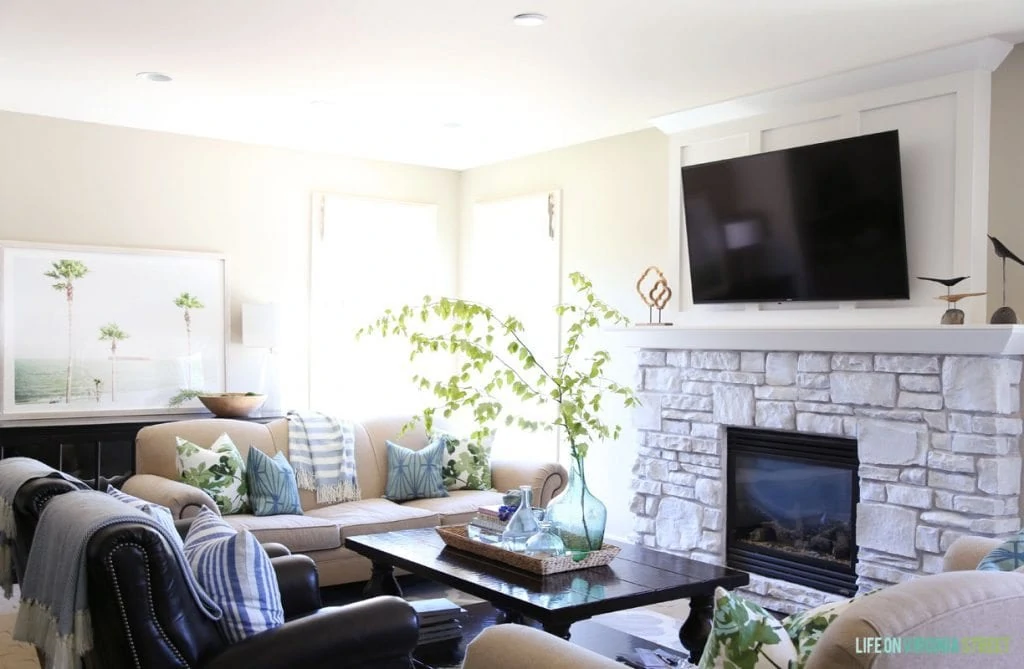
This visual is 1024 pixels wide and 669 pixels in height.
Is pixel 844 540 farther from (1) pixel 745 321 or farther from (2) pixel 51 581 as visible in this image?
(2) pixel 51 581

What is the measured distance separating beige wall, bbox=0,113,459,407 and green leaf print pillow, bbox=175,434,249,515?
152 cm

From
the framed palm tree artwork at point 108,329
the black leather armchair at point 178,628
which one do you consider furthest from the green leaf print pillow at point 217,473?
the black leather armchair at point 178,628

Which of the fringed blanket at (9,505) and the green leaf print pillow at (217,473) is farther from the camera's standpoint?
the green leaf print pillow at (217,473)

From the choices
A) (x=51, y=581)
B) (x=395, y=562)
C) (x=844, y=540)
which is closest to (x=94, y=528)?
(x=51, y=581)

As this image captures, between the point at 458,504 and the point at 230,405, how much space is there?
60.3 inches

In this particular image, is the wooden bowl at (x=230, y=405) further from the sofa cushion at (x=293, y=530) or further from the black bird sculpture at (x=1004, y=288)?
the black bird sculpture at (x=1004, y=288)

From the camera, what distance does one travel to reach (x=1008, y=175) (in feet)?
13.4

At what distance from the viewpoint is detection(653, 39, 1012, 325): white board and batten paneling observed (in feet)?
13.3

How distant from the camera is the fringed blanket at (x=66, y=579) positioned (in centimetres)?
217

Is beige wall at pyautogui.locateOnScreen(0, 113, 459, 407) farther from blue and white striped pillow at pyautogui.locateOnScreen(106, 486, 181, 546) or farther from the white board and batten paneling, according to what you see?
blue and white striped pillow at pyautogui.locateOnScreen(106, 486, 181, 546)

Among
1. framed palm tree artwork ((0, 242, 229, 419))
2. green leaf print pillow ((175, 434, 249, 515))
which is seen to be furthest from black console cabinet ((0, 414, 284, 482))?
green leaf print pillow ((175, 434, 249, 515))

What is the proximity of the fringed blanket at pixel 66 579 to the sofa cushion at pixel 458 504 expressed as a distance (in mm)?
2581

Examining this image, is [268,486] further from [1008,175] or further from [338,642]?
[1008,175]

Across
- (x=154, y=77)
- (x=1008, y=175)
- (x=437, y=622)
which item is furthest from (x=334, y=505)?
(x=1008, y=175)
